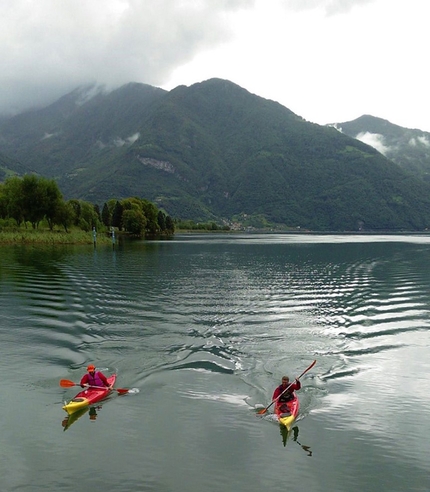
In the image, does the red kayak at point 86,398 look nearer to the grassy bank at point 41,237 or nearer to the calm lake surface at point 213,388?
the calm lake surface at point 213,388

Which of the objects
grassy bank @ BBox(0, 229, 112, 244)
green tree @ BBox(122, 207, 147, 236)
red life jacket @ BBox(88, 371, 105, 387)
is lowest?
red life jacket @ BBox(88, 371, 105, 387)

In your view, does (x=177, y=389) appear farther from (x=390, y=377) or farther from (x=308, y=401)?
(x=390, y=377)

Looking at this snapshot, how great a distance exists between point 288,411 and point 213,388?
4.34 meters

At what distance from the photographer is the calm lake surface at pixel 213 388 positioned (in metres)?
14.0

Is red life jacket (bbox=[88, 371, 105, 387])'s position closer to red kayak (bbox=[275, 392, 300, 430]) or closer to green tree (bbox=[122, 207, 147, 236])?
red kayak (bbox=[275, 392, 300, 430])

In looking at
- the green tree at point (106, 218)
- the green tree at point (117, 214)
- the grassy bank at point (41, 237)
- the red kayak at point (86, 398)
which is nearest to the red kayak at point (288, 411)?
the red kayak at point (86, 398)

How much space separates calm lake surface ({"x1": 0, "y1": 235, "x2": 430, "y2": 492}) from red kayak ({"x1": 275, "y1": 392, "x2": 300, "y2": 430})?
40cm

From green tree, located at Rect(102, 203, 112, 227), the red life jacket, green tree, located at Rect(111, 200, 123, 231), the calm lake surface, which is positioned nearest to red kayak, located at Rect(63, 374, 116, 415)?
the red life jacket

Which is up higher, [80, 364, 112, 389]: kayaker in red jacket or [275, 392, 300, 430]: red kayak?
[80, 364, 112, 389]: kayaker in red jacket

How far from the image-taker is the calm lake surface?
46.1 ft

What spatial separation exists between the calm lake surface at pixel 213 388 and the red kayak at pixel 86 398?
A: 1.52 ft

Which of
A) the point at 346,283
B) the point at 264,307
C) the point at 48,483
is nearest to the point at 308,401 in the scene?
the point at 48,483

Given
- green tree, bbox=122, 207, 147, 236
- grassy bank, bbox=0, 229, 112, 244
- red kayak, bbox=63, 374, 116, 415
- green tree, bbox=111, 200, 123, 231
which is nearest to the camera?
red kayak, bbox=63, 374, 116, 415

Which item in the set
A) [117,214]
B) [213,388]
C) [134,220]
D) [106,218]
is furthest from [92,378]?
[106,218]
